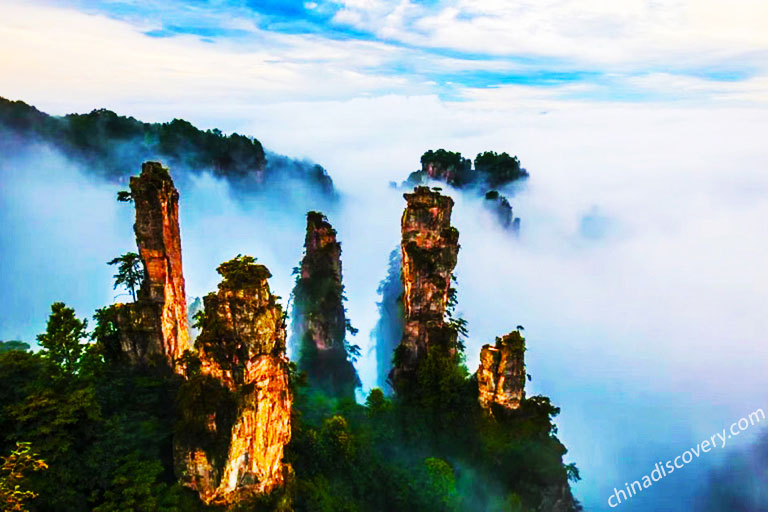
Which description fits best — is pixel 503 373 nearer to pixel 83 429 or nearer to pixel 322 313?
pixel 322 313

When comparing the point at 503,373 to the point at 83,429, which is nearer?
the point at 83,429

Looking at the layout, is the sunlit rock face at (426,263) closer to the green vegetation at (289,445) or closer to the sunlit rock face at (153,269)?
the green vegetation at (289,445)

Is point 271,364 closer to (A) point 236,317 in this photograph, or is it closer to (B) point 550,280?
(A) point 236,317

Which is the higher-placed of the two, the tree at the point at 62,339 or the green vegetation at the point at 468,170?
the green vegetation at the point at 468,170

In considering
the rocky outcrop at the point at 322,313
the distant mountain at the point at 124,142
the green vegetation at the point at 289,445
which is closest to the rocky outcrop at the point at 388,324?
the rocky outcrop at the point at 322,313

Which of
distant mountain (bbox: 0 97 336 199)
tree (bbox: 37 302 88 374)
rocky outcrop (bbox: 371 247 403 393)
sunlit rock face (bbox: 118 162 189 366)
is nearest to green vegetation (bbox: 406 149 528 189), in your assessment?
rocky outcrop (bbox: 371 247 403 393)

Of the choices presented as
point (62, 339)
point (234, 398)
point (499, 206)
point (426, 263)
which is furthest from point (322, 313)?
point (499, 206)
